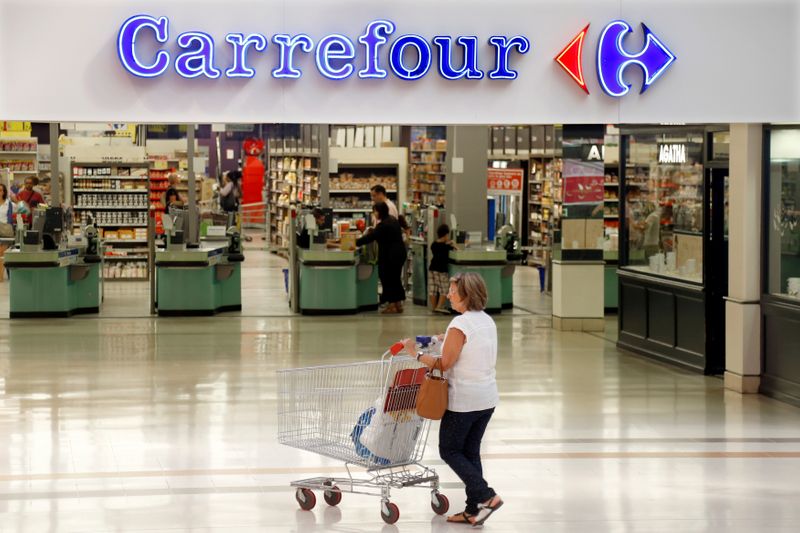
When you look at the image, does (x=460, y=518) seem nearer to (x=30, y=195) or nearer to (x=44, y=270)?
(x=44, y=270)

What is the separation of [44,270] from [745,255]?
8.62 meters

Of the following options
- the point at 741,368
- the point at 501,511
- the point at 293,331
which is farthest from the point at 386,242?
the point at 501,511

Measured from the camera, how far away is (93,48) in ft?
27.7

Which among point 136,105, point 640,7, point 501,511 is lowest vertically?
point 501,511

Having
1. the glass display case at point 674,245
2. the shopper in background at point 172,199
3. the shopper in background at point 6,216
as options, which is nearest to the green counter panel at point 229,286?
the shopper in background at point 172,199

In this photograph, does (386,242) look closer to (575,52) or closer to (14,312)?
(14,312)

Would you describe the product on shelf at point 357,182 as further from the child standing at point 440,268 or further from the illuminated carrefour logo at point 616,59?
the illuminated carrefour logo at point 616,59

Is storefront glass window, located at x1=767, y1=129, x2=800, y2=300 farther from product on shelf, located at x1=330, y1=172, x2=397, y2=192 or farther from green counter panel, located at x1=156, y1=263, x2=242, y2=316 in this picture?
product on shelf, located at x1=330, y1=172, x2=397, y2=192

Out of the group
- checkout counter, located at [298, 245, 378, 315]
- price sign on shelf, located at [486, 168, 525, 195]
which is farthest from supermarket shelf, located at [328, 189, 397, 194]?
checkout counter, located at [298, 245, 378, 315]

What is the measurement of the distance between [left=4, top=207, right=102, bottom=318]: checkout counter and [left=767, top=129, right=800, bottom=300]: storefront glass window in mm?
8591

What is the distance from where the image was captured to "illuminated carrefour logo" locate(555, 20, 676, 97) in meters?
8.91

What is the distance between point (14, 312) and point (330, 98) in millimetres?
7853

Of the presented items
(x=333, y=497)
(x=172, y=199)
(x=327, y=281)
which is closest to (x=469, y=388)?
(x=333, y=497)

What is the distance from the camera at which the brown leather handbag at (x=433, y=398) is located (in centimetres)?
628
